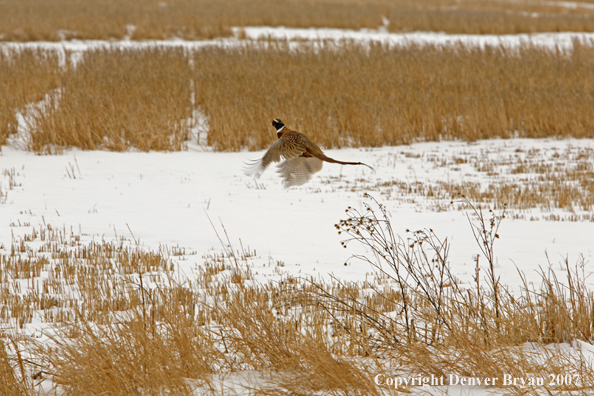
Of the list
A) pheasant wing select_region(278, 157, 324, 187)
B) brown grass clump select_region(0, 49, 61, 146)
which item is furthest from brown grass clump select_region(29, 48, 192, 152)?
pheasant wing select_region(278, 157, 324, 187)

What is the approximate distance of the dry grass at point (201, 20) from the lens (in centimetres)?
2236

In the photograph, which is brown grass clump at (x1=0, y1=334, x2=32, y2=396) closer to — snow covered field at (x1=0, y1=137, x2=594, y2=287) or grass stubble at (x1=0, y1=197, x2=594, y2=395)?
grass stubble at (x1=0, y1=197, x2=594, y2=395)

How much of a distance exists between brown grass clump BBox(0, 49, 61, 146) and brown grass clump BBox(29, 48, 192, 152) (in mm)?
501

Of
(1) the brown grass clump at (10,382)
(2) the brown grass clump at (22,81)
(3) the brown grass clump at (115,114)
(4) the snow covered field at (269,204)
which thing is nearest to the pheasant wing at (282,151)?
(4) the snow covered field at (269,204)

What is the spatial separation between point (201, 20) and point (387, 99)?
595 inches

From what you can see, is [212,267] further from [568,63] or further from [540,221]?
[568,63]

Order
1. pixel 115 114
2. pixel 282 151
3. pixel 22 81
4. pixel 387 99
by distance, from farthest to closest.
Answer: pixel 22 81
pixel 387 99
pixel 115 114
pixel 282 151

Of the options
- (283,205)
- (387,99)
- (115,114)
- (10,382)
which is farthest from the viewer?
(387,99)

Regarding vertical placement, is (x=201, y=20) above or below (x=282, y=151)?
above

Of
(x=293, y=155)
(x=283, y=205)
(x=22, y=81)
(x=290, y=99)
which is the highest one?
(x=22, y=81)

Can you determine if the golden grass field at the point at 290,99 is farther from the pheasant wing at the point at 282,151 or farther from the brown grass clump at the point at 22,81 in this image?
the pheasant wing at the point at 282,151

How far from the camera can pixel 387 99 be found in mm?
13195

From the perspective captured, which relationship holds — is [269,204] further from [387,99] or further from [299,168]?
[387,99]

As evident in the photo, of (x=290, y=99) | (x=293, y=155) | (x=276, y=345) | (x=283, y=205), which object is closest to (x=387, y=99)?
(x=290, y=99)
